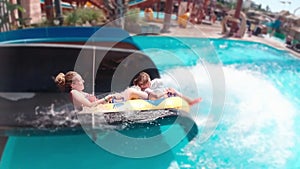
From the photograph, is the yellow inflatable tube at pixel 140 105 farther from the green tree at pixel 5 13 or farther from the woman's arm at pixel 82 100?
the green tree at pixel 5 13

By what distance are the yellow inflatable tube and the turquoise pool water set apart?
0.50 metres

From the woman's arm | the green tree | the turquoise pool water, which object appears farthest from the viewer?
the green tree

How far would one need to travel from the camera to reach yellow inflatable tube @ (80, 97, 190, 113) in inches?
78.1

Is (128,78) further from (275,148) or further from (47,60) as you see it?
(275,148)

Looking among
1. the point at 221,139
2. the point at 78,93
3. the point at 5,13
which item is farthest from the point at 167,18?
the point at 78,93

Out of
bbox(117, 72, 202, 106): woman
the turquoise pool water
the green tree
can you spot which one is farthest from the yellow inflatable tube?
the green tree

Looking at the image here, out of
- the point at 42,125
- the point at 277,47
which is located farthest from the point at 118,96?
the point at 277,47

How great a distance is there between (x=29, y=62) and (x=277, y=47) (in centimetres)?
1193

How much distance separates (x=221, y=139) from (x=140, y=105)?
13.7ft

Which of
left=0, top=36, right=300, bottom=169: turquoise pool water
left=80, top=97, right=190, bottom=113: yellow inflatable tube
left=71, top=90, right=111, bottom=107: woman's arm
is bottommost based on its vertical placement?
left=0, top=36, right=300, bottom=169: turquoise pool water

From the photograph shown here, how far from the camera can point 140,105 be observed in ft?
6.66

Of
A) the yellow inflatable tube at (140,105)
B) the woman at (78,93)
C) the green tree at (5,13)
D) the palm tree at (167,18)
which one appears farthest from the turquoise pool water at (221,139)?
the green tree at (5,13)

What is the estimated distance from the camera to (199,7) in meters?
16.1

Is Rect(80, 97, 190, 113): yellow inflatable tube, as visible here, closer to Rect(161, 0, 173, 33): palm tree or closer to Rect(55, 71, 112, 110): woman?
Rect(55, 71, 112, 110): woman
